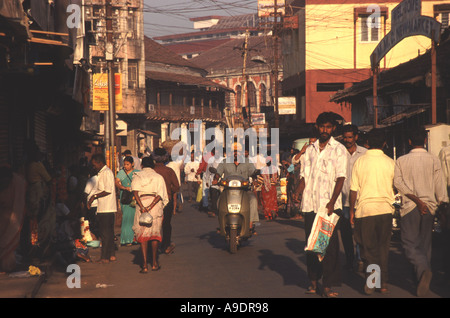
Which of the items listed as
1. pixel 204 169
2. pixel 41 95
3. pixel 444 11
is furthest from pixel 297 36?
pixel 41 95

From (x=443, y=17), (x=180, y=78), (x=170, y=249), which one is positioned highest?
(x=443, y=17)

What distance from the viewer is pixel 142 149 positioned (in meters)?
57.3

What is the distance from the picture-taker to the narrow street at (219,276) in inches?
365

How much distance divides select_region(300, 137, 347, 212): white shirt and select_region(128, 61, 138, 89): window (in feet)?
150

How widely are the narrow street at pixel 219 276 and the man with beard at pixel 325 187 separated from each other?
33 centimetres

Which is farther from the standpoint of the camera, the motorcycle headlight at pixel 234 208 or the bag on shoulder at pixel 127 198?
the bag on shoulder at pixel 127 198

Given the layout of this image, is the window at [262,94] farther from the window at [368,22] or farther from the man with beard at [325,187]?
the man with beard at [325,187]

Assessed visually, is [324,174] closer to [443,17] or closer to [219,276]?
[219,276]

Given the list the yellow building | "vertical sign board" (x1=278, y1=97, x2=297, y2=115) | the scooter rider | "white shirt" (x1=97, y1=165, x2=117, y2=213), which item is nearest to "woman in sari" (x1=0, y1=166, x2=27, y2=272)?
"white shirt" (x1=97, y1=165, x2=117, y2=213)

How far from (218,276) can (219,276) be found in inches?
0.6

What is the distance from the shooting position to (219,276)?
10.7m

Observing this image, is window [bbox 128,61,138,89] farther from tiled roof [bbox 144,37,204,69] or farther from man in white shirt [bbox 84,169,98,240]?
man in white shirt [bbox 84,169,98,240]

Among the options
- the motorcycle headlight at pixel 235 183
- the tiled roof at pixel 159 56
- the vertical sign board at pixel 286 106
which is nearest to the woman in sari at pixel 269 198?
the motorcycle headlight at pixel 235 183

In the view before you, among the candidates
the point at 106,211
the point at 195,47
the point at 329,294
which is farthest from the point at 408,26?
the point at 195,47
